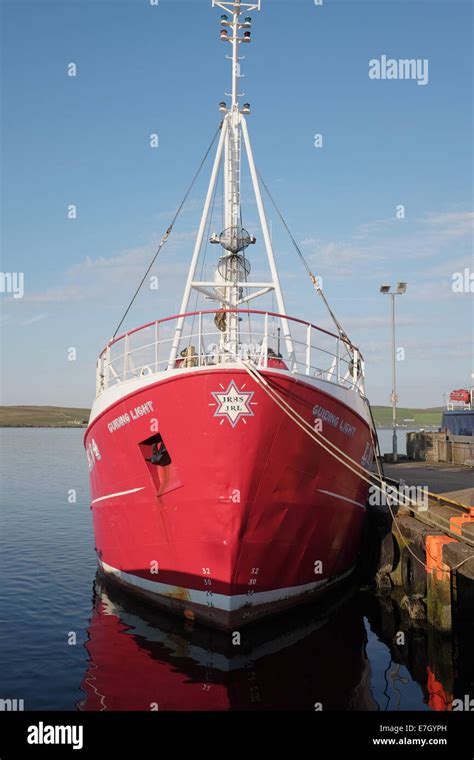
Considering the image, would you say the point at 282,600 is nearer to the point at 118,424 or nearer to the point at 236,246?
the point at 118,424

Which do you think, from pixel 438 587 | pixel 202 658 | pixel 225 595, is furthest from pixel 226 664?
pixel 438 587

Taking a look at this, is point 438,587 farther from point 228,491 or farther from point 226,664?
point 228,491

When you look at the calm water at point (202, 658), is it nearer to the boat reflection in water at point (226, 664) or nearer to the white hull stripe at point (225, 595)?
the boat reflection in water at point (226, 664)

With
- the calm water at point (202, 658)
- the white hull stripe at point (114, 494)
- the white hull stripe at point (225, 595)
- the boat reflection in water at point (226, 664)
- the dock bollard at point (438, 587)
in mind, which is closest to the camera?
the boat reflection in water at point (226, 664)

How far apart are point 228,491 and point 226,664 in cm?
289

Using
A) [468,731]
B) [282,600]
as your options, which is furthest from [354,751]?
[282,600]

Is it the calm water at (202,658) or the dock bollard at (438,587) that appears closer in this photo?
the calm water at (202,658)

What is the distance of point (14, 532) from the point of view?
2317 centimetres

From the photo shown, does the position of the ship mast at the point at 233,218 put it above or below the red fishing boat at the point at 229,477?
above

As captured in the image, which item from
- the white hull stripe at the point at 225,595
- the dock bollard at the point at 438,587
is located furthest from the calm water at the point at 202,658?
the white hull stripe at the point at 225,595

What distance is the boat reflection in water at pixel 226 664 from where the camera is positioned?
29.2 ft

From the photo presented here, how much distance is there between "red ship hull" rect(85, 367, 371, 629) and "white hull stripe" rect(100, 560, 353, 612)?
2 cm

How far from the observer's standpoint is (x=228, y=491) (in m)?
10.4

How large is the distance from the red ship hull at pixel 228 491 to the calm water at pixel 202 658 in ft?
2.06
